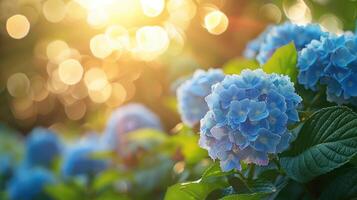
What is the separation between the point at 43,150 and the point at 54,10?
0.79 m

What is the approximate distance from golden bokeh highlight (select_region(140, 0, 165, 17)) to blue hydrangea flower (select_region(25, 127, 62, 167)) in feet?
3.72

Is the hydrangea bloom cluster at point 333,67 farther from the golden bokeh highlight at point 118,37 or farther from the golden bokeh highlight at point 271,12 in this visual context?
the golden bokeh highlight at point 118,37

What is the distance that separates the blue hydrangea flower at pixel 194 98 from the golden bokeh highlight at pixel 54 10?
2.27 meters

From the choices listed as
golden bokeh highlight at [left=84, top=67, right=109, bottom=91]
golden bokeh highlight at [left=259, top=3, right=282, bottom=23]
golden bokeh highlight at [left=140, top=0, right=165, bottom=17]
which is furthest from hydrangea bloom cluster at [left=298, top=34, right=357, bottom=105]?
golden bokeh highlight at [left=84, top=67, right=109, bottom=91]

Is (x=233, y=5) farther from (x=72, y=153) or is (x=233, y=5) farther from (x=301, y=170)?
(x=301, y=170)

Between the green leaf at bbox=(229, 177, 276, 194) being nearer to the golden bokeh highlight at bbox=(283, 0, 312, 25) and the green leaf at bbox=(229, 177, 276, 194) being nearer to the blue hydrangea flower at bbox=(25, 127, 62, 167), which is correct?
the golden bokeh highlight at bbox=(283, 0, 312, 25)

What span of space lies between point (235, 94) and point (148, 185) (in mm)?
1242

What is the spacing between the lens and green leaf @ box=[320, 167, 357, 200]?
1036 mm

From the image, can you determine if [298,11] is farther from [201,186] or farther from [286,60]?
[201,186]

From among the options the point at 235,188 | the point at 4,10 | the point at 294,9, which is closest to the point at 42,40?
the point at 4,10

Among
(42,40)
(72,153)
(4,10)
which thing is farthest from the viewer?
(4,10)

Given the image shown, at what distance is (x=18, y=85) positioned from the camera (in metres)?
4.89

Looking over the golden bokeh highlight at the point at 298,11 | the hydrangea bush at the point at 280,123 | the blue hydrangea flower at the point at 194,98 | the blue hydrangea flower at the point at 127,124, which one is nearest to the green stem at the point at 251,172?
the hydrangea bush at the point at 280,123

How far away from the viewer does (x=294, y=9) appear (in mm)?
2242
